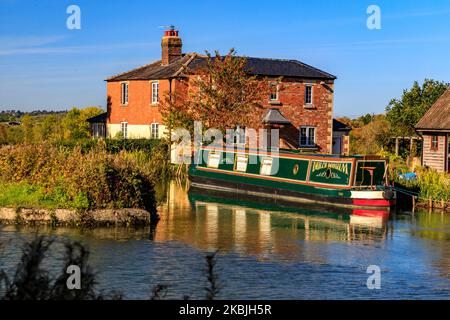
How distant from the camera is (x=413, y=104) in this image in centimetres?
5056

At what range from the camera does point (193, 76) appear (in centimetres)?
4519

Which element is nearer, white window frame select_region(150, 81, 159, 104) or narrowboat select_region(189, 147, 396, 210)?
narrowboat select_region(189, 147, 396, 210)

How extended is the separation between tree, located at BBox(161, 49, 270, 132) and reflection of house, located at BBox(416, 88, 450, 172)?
32.0ft

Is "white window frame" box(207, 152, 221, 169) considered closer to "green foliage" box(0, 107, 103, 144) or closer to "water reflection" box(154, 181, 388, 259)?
"water reflection" box(154, 181, 388, 259)

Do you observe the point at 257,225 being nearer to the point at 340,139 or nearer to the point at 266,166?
the point at 266,166

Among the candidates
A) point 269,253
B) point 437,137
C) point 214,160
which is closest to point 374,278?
point 269,253

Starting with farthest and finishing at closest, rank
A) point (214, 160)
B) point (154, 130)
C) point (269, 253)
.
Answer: point (154, 130)
point (214, 160)
point (269, 253)

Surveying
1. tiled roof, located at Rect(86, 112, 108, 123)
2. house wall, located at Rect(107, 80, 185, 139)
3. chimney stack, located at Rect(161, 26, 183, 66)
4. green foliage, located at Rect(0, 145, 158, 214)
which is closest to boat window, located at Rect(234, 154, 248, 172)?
green foliage, located at Rect(0, 145, 158, 214)

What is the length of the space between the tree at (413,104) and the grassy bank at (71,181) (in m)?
29.1

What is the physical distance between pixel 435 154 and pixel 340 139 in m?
14.9

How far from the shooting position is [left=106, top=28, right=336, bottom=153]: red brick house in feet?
156

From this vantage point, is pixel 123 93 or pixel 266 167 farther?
pixel 123 93

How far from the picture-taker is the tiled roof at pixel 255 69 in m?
47.1
